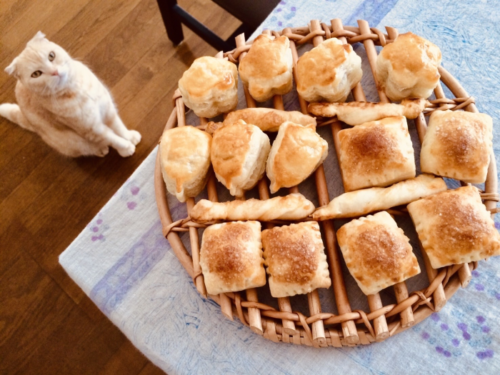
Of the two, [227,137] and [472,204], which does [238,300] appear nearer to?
[227,137]

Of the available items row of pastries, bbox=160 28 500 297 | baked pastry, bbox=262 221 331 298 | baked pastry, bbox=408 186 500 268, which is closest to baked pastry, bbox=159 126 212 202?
row of pastries, bbox=160 28 500 297

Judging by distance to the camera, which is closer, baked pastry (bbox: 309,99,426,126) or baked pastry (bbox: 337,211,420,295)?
baked pastry (bbox: 337,211,420,295)

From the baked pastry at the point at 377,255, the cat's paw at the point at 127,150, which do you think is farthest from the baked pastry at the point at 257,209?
the cat's paw at the point at 127,150

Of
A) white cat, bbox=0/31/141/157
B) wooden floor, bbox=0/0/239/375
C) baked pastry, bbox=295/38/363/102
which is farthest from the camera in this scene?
wooden floor, bbox=0/0/239/375

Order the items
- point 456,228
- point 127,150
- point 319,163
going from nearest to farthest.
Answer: point 456,228
point 319,163
point 127,150

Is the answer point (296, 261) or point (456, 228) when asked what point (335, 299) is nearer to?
point (296, 261)

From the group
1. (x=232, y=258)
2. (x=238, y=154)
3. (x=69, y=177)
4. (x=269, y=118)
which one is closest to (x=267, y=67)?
(x=269, y=118)

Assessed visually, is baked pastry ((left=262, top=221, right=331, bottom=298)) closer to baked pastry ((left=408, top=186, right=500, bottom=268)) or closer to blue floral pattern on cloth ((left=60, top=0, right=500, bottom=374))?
blue floral pattern on cloth ((left=60, top=0, right=500, bottom=374))
